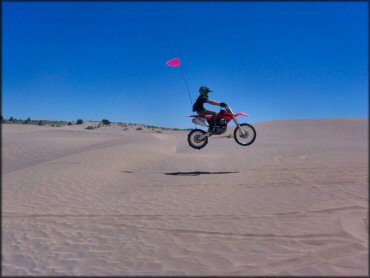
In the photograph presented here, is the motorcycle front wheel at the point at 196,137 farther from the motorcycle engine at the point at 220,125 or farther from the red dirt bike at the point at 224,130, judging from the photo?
the motorcycle engine at the point at 220,125

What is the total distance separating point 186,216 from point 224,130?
17.5 feet

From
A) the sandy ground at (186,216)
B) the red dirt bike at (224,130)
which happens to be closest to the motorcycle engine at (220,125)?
the red dirt bike at (224,130)

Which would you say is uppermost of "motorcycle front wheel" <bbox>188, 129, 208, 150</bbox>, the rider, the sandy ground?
the rider

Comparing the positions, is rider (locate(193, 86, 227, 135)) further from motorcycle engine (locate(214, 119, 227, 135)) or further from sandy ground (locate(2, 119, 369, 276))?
sandy ground (locate(2, 119, 369, 276))

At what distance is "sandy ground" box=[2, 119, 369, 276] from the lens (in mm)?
6273

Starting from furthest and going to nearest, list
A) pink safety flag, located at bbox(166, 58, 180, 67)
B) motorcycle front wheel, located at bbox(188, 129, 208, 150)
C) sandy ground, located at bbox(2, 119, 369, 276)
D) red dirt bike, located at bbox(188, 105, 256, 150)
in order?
1. motorcycle front wheel, located at bbox(188, 129, 208, 150)
2. red dirt bike, located at bbox(188, 105, 256, 150)
3. pink safety flag, located at bbox(166, 58, 180, 67)
4. sandy ground, located at bbox(2, 119, 369, 276)

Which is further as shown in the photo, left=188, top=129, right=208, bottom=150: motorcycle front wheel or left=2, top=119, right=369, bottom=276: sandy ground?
left=188, top=129, right=208, bottom=150: motorcycle front wheel

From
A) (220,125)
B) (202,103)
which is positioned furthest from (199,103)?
(220,125)

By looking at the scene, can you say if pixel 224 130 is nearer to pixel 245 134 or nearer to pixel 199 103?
pixel 245 134

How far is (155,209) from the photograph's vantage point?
1027 centimetres

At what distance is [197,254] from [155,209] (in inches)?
140

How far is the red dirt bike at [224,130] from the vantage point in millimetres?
14141

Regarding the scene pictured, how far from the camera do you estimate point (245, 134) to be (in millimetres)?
14414

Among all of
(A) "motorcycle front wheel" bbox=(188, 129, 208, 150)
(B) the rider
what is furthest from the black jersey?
(A) "motorcycle front wheel" bbox=(188, 129, 208, 150)
